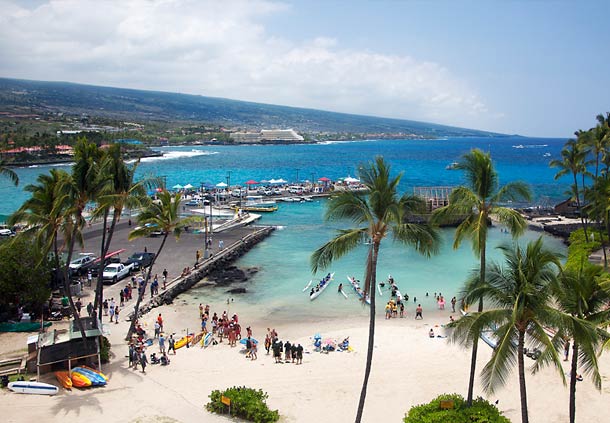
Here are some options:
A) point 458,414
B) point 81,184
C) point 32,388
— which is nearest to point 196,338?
point 32,388

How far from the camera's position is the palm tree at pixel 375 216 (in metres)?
12.0

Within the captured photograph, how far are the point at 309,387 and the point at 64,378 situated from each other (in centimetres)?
812

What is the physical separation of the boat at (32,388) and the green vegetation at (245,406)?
16.7 ft

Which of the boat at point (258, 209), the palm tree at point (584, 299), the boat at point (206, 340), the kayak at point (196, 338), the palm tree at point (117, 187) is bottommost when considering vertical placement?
the kayak at point (196, 338)

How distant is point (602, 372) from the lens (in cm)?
1811

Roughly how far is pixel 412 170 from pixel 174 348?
129 metres

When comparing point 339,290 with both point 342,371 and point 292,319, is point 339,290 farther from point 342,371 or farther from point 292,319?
point 342,371

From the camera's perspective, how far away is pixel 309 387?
57.2 ft

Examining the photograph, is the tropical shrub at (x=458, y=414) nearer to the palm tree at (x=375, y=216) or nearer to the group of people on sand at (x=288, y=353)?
the palm tree at (x=375, y=216)

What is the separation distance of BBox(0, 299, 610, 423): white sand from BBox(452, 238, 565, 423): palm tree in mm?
6166

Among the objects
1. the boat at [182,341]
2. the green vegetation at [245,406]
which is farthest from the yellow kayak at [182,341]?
the green vegetation at [245,406]

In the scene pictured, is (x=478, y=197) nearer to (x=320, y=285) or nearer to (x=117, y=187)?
(x=117, y=187)

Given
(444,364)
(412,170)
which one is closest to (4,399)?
(444,364)

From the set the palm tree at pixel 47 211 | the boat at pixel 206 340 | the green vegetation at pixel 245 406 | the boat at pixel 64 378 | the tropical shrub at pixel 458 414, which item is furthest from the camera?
the boat at pixel 206 340
